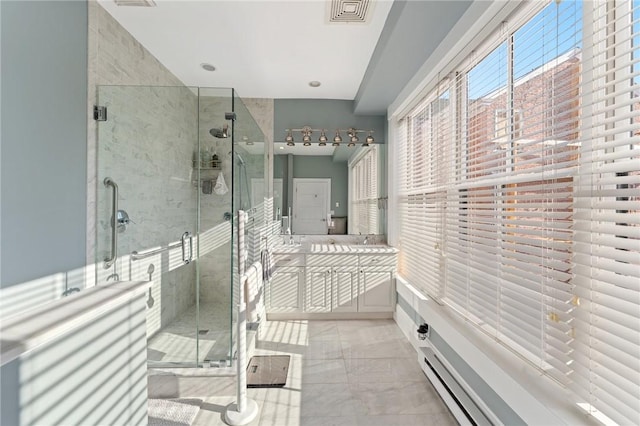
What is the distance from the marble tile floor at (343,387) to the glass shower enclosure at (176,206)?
1.45 ft

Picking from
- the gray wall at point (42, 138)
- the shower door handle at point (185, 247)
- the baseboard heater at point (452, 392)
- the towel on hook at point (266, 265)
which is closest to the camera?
the gray wall at point (42, 138)

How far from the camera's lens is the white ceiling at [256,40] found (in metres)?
2.11

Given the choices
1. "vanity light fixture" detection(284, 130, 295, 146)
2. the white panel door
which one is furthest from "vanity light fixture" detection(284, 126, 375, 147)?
the white panel door

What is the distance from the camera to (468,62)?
1970 millimetres

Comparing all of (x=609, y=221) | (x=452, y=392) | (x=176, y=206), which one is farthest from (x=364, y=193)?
(x=609, y=221)

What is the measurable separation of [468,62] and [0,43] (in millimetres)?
2509

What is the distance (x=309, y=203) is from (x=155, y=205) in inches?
69.9

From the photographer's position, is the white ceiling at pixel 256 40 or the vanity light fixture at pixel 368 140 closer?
the white ceiling at pixel 256 40

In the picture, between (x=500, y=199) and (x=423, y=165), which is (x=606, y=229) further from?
(x=423, y=165)

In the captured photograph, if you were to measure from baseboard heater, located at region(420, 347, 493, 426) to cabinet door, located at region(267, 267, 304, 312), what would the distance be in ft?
4.88

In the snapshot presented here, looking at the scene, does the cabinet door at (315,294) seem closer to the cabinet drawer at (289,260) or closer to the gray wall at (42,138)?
the cabinet drawer at (289,260)

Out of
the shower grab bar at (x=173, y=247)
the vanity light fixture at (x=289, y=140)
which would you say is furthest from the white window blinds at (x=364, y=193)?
the shower grab bar at (x=173, y=247)

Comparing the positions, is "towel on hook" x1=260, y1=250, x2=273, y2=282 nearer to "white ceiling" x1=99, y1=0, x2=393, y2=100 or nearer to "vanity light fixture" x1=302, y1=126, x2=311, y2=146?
"vanity light fixture" x1=302, y1=126, x2=311, y2=146

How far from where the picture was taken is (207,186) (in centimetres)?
236
